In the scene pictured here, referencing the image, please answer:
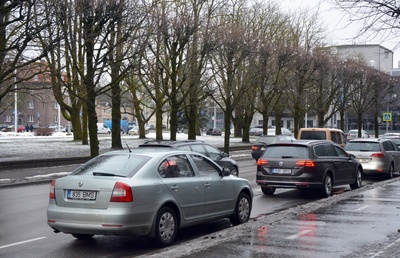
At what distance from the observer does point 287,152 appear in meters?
15.7

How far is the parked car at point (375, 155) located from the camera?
2086 cm

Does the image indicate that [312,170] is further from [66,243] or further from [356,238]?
[66,243]

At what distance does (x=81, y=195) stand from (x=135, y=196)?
86 centimetres

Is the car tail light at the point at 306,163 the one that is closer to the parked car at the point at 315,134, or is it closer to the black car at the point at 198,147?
the black car at the point at 198,147

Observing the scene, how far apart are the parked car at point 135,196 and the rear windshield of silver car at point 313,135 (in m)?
17.2

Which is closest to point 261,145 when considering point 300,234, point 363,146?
point 363,146

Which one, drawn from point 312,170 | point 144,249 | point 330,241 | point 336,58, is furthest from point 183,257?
point 336,58

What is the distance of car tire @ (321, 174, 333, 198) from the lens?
50.6 feet

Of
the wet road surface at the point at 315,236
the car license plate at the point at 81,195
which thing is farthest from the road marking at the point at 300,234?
the car license plate at the point at 81,195

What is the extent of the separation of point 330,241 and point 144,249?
9.20 ft

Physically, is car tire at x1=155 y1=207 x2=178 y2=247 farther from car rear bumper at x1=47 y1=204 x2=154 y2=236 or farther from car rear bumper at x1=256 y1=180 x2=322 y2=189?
car rear bumper at x1=256 y1=180 x2=322 y2=189

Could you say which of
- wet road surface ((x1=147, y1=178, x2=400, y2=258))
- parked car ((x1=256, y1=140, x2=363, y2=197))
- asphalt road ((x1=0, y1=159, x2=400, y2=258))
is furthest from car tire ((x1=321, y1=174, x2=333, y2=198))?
wet road surface ((x1=147, y1=178, x2=400, y2=258))

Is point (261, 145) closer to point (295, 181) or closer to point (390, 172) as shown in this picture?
point (390, 172)

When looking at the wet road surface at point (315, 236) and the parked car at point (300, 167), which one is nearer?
the wet road surface at point (315, 236)
